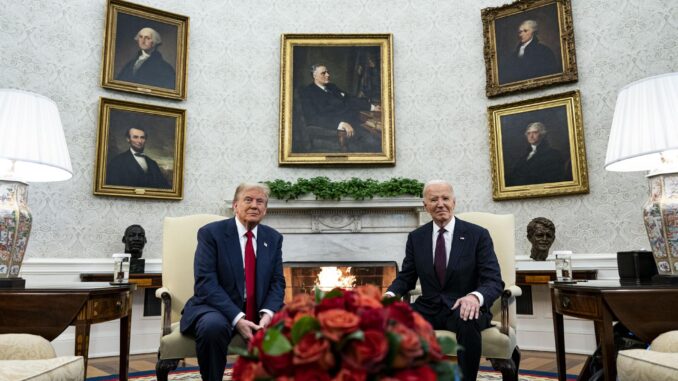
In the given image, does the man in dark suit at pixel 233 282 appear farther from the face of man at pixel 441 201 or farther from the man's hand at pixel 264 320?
the face of man at pixel 441 201

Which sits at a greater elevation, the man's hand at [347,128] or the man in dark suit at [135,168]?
the man's hand at [347,128]

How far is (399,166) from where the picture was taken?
6.27 metres

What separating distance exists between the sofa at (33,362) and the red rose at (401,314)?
1486 mm

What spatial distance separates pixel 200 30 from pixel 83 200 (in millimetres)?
2692

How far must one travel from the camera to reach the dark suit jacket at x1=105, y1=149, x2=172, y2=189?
553 centimetres

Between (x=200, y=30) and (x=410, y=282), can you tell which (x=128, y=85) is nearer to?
(x=200, y=30)

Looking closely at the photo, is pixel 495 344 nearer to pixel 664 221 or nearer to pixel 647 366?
pixel 647 366

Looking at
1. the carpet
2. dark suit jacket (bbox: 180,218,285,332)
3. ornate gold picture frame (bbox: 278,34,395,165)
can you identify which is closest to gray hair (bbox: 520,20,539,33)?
ornate gold picture frame (bbox: 278,34,395,165)

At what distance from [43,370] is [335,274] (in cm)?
415

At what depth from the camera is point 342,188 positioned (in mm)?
5730

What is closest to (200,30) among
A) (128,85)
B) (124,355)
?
(128,85)

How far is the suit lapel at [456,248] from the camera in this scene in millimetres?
2932

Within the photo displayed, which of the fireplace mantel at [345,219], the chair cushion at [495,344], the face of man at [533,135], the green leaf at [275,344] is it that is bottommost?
the chair cushion at [495,344]

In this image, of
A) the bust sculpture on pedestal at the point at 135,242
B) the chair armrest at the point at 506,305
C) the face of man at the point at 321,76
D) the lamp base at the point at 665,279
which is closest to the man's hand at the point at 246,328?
the chair armrest at the point at 506,305
